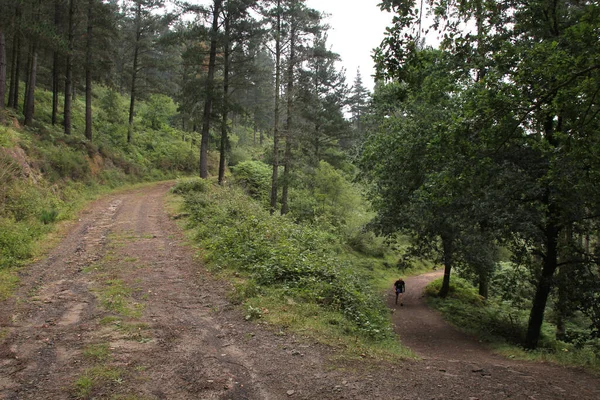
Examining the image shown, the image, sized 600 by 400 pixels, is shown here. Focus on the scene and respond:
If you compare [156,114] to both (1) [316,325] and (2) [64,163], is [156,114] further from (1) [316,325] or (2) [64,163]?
(1) [316,325]

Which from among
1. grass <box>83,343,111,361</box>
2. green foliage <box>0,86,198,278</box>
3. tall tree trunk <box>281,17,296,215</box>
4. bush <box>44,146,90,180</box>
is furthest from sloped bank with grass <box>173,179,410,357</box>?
bush <box>44,146,90,180</box>

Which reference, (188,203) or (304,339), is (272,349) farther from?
(188,203)

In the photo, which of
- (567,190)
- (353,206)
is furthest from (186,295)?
(353,206)

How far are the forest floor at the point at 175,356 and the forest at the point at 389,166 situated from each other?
0.87m

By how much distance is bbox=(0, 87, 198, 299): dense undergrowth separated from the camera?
36.4 ft

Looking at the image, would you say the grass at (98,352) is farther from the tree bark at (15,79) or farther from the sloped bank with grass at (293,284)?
the tree bark at (15,79)

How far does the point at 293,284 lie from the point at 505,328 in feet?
30.3

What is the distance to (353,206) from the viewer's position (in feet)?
96.7

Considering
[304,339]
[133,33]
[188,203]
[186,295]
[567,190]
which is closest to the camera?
[304,339]

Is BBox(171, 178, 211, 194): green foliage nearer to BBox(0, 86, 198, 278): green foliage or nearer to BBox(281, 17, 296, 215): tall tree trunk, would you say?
BBox(0, 86, 198, 278): green foliage

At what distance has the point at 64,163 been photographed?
61.3 feet

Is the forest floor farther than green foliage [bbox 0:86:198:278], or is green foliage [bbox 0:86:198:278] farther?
green foliage [bbox 0:86:198:278]

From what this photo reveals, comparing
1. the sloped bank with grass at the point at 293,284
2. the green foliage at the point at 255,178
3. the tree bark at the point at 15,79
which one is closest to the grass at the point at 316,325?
the sloped bank with grass at the point at 293,284

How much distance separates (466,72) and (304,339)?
680 cm
